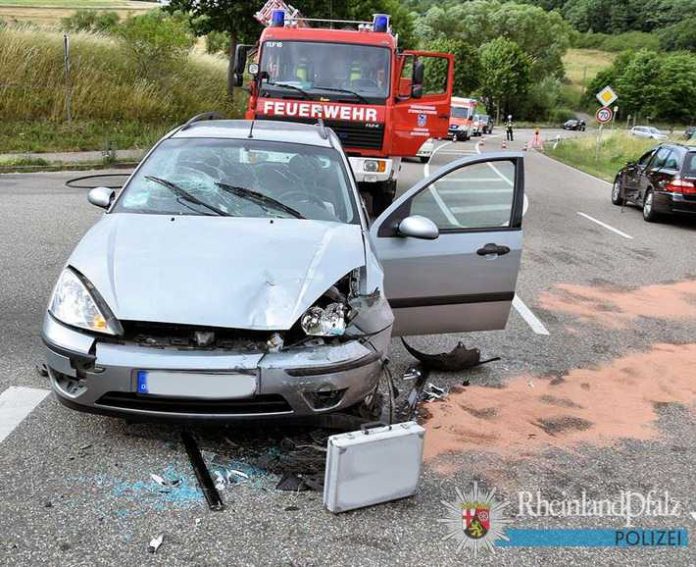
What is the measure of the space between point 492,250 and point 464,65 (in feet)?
316

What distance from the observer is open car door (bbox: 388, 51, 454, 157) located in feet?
36.5

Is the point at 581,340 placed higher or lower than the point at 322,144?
lower

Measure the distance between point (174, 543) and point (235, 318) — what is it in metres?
1.03

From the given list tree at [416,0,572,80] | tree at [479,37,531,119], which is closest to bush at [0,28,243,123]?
tree at [479,37,531,119]

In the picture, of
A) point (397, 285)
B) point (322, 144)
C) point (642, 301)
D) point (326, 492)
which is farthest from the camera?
point (642, 301)

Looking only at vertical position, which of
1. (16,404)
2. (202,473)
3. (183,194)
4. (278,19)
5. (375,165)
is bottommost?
(16,404)

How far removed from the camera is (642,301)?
25.4ft

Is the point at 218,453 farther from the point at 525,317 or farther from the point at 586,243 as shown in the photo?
the point at 586,243

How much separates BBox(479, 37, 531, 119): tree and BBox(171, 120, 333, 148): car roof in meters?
92.3

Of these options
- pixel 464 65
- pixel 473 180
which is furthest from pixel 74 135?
pixel 464 65

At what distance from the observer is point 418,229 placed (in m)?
4.52

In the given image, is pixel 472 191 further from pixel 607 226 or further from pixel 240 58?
pixel 607 226

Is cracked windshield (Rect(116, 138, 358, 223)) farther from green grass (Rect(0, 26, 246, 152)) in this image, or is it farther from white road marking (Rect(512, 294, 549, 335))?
green grass (Rect(0, 26, 246, 152))

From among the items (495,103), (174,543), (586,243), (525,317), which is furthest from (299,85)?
(495,103)
